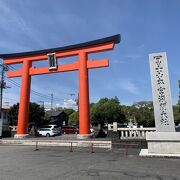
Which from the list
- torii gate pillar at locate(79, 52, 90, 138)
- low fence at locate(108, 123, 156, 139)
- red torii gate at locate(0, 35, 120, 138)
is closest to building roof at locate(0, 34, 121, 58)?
red torii gate at locate(0, 35, 120, 138)

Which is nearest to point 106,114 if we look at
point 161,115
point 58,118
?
point 58,118

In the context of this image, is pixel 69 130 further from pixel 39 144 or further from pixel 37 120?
pixel 39 144

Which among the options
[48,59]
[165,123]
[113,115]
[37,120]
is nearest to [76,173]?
[165,123]

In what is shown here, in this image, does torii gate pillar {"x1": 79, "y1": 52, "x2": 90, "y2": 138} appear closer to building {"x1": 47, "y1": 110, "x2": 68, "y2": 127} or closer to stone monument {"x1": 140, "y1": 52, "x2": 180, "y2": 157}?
stone monument {"x1": 140, "y1": 52, "x2": 180, "y2": 157}

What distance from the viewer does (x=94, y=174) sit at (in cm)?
769

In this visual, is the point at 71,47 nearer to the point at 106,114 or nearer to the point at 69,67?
the point at 69,67

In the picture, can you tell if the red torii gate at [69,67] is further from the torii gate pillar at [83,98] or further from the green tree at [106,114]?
the green tree at [106,114]

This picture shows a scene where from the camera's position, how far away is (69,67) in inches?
916

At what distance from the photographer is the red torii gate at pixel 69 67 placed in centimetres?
2144

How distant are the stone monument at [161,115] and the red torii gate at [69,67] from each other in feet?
26.2

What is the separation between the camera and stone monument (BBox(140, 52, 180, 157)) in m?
12.4

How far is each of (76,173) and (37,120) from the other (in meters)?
43.7

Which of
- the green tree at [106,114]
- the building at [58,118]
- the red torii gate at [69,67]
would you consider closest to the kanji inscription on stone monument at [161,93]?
the red torii gate at [69,67]

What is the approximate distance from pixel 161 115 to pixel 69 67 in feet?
40.2
